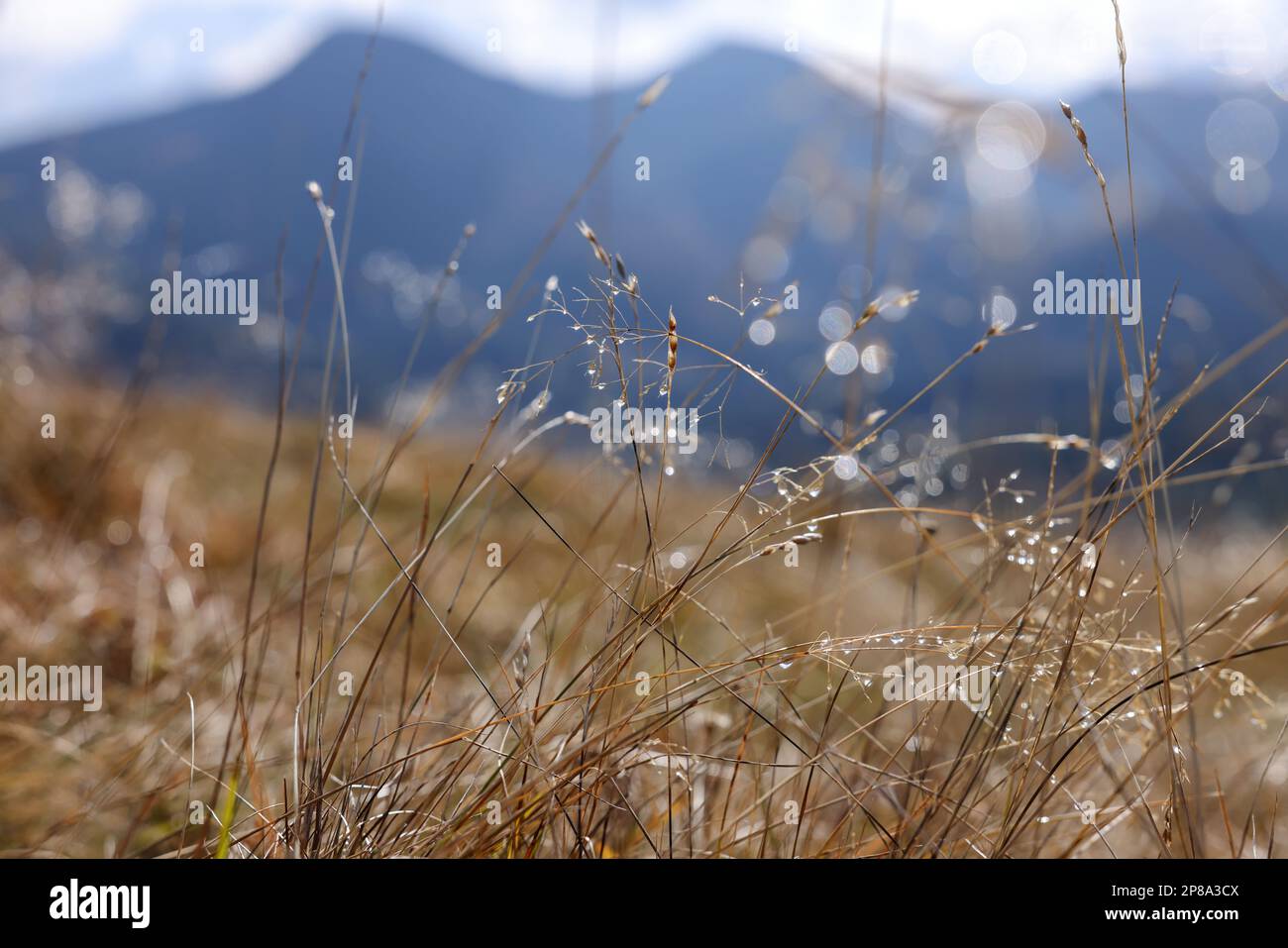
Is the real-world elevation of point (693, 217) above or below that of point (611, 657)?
above

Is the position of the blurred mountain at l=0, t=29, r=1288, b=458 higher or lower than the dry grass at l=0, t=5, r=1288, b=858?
higher

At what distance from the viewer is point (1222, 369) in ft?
3.44

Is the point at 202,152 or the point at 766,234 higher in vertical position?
the point at 202,152

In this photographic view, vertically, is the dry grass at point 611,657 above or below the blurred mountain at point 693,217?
below

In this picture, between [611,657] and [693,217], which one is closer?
[611,657]

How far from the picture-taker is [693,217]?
76.8 meters

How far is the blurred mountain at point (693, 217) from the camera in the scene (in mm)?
1750

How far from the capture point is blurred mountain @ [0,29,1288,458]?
5.74 ft

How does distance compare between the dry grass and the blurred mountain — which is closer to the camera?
the dry grass

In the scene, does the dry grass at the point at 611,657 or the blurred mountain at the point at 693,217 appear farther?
the blurred mountain at the point at 693,217
